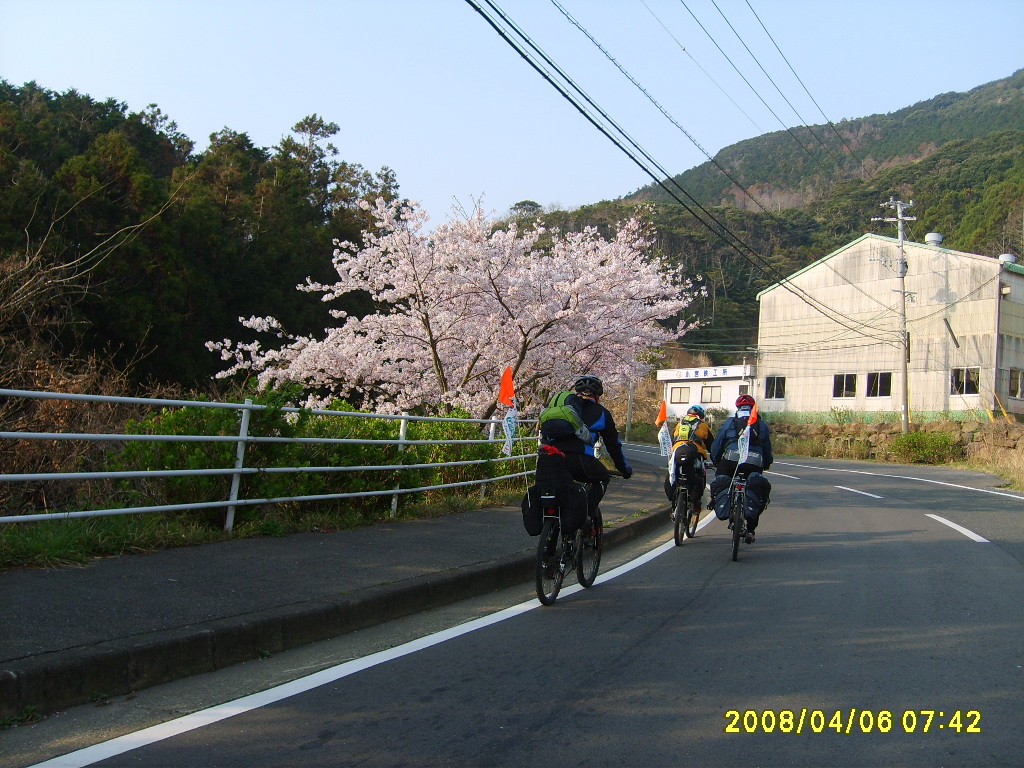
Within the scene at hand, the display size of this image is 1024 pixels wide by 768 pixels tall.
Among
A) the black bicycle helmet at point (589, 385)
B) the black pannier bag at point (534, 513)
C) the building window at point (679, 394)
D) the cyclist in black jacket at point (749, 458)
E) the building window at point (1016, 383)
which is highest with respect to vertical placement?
the building window at point (1016, 383)

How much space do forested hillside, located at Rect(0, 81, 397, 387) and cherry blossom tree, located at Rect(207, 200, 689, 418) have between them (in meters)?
4.10

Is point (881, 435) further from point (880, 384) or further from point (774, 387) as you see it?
point (774, 387)

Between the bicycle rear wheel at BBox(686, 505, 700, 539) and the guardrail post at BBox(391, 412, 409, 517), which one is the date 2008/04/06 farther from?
the bicycle rear wheel at BBox(686, 505, 700, 539)

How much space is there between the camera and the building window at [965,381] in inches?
1494

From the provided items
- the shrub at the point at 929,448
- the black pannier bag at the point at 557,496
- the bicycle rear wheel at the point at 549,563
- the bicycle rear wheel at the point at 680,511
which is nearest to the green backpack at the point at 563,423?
the black pannier bag at the point at 557,496

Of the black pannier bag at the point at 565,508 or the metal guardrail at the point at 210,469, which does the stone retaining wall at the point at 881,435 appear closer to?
the metal guardrail at the point at 210,469

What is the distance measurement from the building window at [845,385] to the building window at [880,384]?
81 centimetres

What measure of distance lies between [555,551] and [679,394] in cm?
4725

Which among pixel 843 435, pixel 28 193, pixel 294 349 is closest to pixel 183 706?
pixel 294 349

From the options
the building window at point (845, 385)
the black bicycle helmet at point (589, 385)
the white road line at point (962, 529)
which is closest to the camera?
the black bicycle helmet at point (589, 385)

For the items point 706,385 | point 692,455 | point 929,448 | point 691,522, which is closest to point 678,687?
point 692,455

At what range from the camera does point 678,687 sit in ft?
14.4

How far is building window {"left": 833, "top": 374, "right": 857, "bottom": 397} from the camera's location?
42.9 metres

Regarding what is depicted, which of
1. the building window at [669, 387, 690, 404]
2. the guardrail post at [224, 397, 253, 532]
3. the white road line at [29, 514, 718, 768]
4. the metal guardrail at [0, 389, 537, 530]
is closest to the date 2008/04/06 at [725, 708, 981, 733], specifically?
the white road line at [29, 514, 718, 768]
